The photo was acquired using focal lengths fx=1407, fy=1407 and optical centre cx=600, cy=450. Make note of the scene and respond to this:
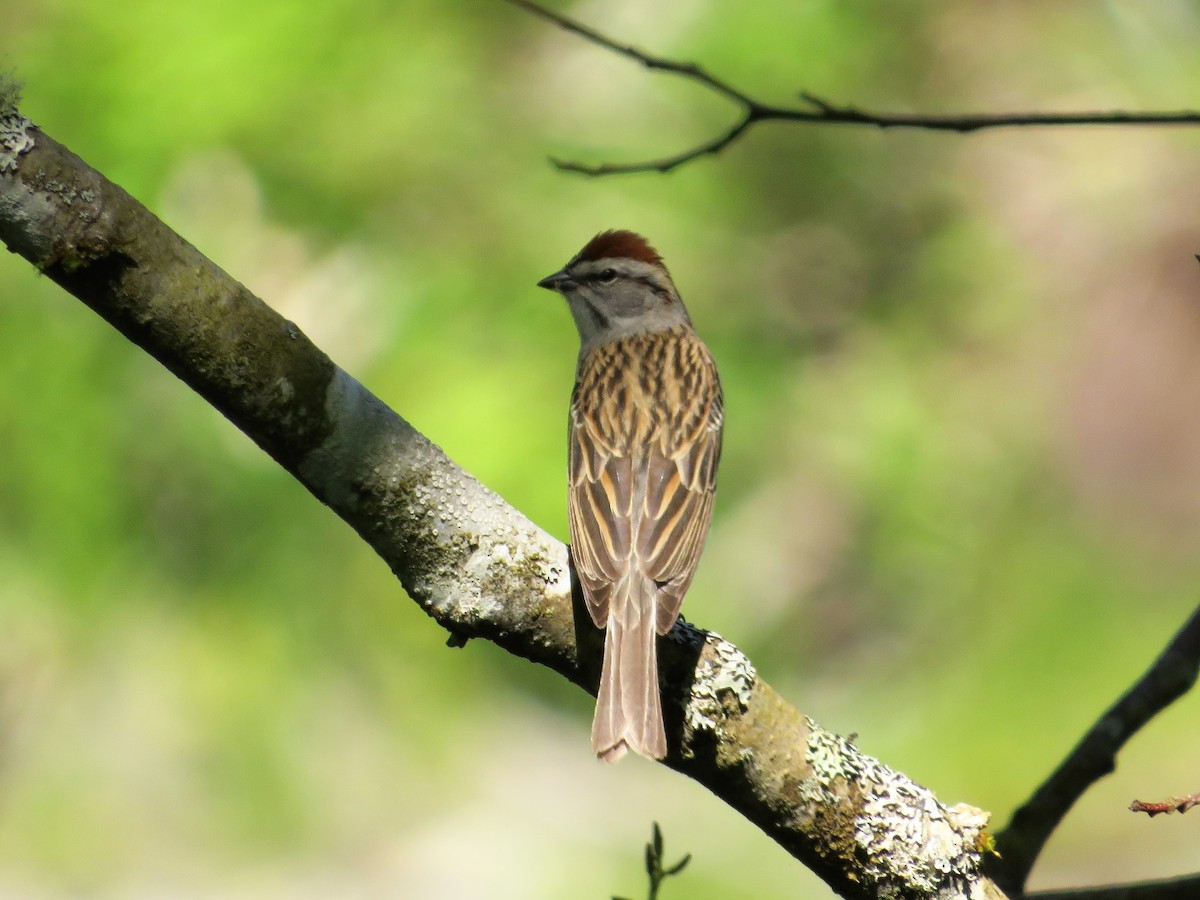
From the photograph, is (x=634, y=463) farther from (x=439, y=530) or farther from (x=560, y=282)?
(x=439, y=530)

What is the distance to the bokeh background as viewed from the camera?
6.04 meters

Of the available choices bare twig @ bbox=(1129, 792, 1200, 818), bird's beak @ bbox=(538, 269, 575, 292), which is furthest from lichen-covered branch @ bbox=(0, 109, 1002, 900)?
bird's beak @ bbox=(538, 269, 575, 292)

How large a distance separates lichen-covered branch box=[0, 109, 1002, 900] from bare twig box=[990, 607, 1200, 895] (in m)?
0.44

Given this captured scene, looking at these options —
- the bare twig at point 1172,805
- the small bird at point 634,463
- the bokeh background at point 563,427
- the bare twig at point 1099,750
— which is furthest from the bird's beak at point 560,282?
the bare twig at point 1172,805

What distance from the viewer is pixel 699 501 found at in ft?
12.6

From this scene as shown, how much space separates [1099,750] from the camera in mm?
3109

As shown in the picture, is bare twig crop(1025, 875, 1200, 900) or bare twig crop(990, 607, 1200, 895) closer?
bare twig crop(1025, 875, 1200, 900)

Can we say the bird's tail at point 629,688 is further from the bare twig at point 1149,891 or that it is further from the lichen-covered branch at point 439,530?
the bare twig at point 1149,891

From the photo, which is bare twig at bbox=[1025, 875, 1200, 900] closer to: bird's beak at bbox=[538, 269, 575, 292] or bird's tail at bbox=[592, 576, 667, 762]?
bird's tail at bbox=[592, 576, 667, 762]

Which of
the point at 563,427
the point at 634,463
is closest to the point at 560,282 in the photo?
the point at 563,427

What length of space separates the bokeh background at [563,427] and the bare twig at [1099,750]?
8.99 ft

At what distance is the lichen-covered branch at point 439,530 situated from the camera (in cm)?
224

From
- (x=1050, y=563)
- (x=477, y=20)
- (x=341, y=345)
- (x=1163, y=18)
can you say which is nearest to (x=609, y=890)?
(x=341, y=345)

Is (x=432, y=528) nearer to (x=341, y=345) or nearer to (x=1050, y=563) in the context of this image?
(x=341, y=345)
